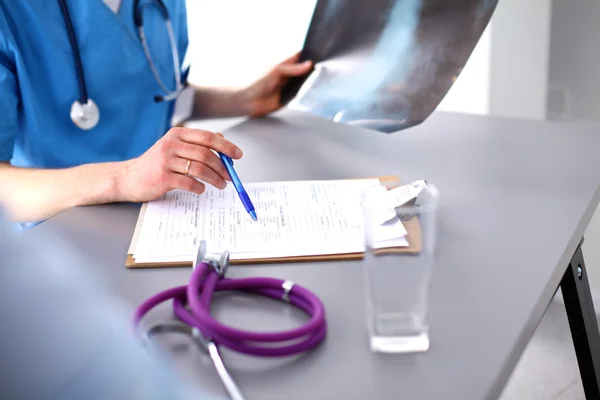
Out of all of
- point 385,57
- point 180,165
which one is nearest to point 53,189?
point 180,165

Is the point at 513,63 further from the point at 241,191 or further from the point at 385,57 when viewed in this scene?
the point at 241,191

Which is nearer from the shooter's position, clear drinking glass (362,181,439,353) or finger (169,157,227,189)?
clear drinking glass (362,181,439,353)

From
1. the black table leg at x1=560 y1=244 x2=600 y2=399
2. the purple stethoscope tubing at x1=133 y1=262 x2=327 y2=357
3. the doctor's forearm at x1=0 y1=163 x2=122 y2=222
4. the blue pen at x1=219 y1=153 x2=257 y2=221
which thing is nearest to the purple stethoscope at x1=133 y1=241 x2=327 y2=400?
the purple stethoscope tubing at x1=133 y1=262 x2=327 y2=357

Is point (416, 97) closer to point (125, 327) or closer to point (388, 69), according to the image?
point (388, 69)

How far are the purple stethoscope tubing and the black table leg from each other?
1.57 feet

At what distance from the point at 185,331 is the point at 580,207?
0.53m

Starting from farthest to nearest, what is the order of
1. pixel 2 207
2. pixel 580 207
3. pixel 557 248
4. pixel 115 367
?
pixel 2 207
pixel 580 207
pixel 557 248
pixel 115 367

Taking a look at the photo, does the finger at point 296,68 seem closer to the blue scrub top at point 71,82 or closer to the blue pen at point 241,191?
the blue scrub top at point 71,82

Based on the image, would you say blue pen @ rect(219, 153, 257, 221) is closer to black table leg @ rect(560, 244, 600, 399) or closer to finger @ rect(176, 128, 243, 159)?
finger @ rect(176, 128, 243, 159)

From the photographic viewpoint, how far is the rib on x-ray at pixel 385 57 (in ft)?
3.47

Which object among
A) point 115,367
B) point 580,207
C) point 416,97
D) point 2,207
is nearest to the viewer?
point 115,367

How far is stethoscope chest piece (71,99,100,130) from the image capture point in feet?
3.54

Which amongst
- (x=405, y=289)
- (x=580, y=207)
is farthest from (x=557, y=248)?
(x=405, y=289)

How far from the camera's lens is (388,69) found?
1133mm
